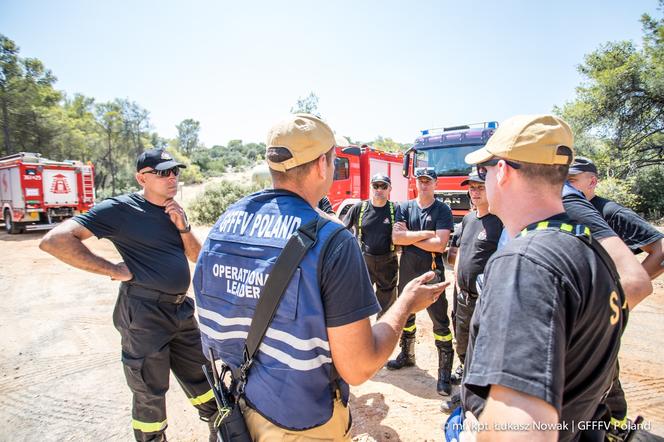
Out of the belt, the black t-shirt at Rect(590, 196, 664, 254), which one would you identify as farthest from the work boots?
the belt

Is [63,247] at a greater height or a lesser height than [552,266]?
lesser

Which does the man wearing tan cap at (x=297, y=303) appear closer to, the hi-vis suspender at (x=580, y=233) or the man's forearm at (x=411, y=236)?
the hi-vis suspender at (x=580, y=233)

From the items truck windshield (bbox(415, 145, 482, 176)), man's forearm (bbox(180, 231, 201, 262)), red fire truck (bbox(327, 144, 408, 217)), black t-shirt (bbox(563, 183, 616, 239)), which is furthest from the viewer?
red fire truck (bbox(327, 144, 408, 217))

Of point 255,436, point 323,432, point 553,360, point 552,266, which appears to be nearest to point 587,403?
point 553,360

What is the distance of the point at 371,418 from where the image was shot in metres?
3.05

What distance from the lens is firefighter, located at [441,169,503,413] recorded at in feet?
9.69

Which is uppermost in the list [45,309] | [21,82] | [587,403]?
[21,82]

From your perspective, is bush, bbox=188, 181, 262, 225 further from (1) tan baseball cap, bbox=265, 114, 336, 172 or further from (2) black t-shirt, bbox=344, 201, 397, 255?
(1) tan baseball cap, bbox=265, 114, 336, 172

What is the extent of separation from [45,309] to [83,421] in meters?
3.85

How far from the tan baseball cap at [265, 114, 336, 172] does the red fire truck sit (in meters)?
8.11

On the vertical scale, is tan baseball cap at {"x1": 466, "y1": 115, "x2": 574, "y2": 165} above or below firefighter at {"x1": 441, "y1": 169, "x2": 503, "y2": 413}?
above

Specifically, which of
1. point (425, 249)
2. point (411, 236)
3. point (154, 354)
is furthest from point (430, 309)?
point (154, 354)

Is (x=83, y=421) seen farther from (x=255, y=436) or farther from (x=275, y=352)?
(x=275, y=352)

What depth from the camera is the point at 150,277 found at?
2.46 m
